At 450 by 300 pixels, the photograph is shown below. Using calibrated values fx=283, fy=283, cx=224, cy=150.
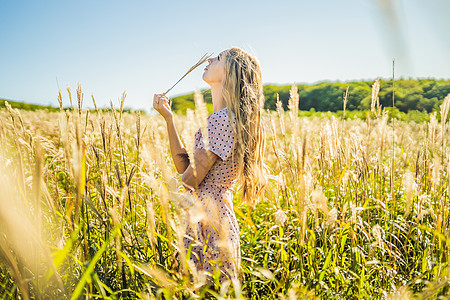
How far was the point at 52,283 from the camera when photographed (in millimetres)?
1366

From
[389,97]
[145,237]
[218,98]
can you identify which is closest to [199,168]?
[145,237]

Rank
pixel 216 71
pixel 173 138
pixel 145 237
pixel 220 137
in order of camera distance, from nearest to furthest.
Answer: pixel 145 237 → pixel 220 137 → pixel 173 138 → pixel 216 71

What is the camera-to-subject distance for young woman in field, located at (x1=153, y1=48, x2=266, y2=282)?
5.87ft

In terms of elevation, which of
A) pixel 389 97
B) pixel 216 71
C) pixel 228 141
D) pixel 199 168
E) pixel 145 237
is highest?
pixel 216 71

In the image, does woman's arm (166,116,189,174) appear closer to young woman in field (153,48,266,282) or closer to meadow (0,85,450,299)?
young woman in field (153,48,266,282)

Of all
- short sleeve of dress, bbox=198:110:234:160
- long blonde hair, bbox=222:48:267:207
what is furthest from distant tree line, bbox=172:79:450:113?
short sleeve of dress, bbox=198:110:234:160

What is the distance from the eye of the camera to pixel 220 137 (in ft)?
5.97

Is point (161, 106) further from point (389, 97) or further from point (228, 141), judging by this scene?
point (389, 97)

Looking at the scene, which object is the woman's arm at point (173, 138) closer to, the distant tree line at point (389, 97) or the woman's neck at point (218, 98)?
the distant tree line at point (389, 97)

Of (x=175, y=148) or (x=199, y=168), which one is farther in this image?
(x=175, y=148)

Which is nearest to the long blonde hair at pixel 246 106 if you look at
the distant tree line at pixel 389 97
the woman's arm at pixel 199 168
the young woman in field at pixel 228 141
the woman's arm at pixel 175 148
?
the young woman in field at pixel 228 141

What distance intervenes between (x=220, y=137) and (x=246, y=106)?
0.96 ft

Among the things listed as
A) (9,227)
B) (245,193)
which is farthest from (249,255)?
(9,227)

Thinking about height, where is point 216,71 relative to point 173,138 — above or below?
above
